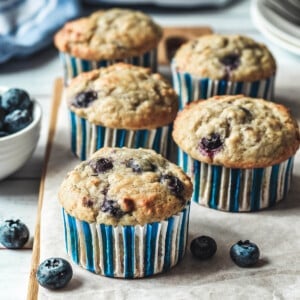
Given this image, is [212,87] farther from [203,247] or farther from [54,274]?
[54,274]

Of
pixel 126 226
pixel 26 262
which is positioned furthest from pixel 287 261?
pixel 26 262

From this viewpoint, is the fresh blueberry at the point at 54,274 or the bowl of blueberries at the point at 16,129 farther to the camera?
the bowl of blueberries at the point at 16,129

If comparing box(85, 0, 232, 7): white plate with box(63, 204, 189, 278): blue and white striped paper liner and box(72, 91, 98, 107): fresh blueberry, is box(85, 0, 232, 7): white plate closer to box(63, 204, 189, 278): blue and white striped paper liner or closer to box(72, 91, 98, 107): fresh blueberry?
box(72, 91, 98, 107): fresh blueberry

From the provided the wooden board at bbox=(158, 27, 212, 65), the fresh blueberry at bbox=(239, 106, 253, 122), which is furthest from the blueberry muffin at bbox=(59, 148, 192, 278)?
the wooden board at bbox=(158, 27, 212, 65)

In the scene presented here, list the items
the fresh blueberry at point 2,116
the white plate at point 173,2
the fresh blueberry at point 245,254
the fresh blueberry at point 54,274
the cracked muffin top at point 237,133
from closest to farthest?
the fresh blueberry at point 54,274 → the fresh blueberry at point 245,254 → the cracked muffin top at point 237,133 → the fresh blueberry at point 2,116 → the white plate at point 173,2

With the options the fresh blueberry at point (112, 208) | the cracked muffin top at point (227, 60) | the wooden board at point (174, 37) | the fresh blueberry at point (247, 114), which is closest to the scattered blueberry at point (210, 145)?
the fresh blueberry at point (247, 114)

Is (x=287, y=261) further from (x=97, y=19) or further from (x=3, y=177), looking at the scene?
(x=97, y=19)

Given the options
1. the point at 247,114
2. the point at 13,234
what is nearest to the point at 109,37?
the point at 247,114

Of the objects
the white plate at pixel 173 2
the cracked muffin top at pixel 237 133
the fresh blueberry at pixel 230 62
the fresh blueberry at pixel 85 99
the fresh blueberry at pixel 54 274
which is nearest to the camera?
the fresh blueberry at pixel 54 274

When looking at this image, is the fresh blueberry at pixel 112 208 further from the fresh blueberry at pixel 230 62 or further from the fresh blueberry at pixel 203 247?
the fresh blueberry at pixel 230 62
